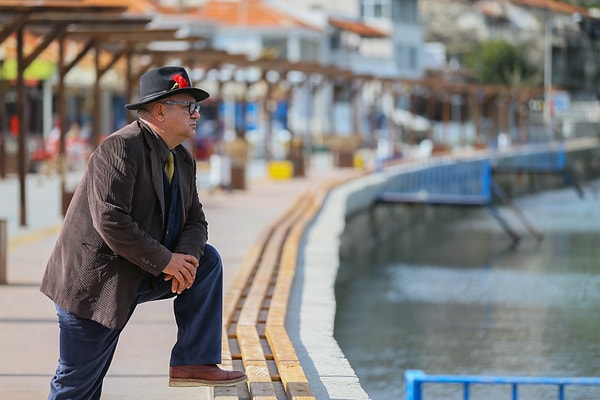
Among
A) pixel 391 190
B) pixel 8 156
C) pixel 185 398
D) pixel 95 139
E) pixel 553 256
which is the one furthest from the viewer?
pixel 391 190

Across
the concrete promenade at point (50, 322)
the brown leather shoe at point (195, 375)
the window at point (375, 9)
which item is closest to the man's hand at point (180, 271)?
the brown leather shoe at point (195, 375)

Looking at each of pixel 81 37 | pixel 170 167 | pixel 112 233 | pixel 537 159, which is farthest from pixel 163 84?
pixel 537 159

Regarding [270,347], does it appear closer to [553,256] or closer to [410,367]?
[410,367]

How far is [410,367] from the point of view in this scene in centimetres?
1288

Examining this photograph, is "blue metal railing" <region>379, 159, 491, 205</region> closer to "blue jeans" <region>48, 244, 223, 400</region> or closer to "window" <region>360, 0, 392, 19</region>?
"blue jeans" <region>48, 244, 223, 400</region>

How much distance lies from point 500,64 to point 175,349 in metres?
92.2

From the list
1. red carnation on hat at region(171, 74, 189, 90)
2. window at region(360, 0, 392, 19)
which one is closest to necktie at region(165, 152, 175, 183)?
red carnation on hat at region(171, 74, 189, 90)

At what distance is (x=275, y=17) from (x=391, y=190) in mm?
36428

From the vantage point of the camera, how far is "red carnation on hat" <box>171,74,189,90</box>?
5.62m

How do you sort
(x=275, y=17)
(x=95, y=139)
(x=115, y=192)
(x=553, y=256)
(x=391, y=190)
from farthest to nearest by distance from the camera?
(x=275, y=17) → (x=391, y=190) → (x=553, y=256) → (x=95, y=139) → (x=115, y=192)

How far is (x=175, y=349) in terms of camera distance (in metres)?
6.03

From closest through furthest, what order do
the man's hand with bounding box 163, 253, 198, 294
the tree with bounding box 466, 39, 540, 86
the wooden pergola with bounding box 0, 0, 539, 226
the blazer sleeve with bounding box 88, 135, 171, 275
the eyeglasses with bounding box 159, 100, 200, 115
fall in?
Result: the blazer sleeve with bounding box 88, 135, 171, 275, the man's hand with bounding box 163, 253, 198, 294, the eyeglasses with bounding box 159, 100, 200, 115, the wooden pergola with bounding box 0, 0, 539, 226, the tree with bounding box 466, 39, 540, 86

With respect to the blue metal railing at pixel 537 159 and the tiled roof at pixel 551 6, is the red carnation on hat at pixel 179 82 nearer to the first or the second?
the blue metal railing at pixel 537 159

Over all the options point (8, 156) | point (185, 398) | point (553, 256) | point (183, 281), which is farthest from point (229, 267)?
point (8, 156)
